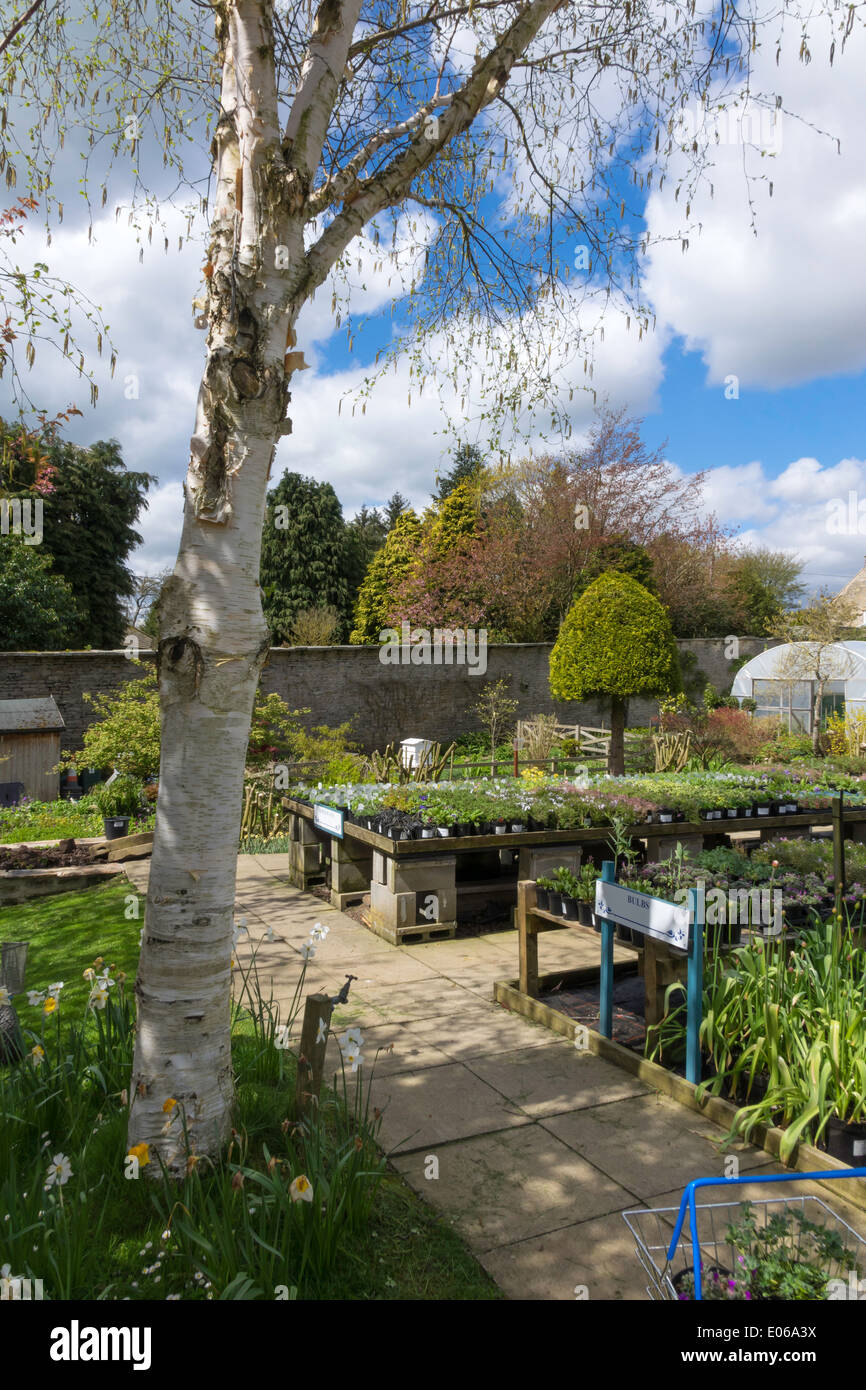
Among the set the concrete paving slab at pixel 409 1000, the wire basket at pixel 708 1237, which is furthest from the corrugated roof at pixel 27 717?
the wire basket at pixel 708 1237

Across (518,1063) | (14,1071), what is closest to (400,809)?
(518,1063)

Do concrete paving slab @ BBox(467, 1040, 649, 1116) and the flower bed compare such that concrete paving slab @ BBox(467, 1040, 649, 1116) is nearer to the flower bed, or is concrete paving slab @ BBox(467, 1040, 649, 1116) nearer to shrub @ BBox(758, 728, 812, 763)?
the flower bed

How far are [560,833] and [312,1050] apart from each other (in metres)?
4.03

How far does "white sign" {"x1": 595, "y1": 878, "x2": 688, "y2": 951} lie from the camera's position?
367 cm

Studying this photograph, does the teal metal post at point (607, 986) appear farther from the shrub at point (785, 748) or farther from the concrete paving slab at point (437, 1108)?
the shrub at point (785, 748)

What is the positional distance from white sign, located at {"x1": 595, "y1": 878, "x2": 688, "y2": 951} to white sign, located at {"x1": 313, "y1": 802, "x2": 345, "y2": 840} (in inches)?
123

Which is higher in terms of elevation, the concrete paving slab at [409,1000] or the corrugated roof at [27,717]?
the corrugated roof at [27,717]

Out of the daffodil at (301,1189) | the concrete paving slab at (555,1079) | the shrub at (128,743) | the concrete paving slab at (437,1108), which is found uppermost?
the shrub at (128,743)

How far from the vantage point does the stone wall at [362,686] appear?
47.0 ft

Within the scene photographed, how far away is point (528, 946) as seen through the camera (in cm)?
485

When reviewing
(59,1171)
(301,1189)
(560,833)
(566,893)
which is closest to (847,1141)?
(301,1189)

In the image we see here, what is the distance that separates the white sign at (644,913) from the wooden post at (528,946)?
0.63m

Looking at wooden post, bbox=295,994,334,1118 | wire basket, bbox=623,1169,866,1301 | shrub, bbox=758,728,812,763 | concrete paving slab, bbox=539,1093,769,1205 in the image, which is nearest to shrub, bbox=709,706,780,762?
shrub, bbox=758,728,812,763
